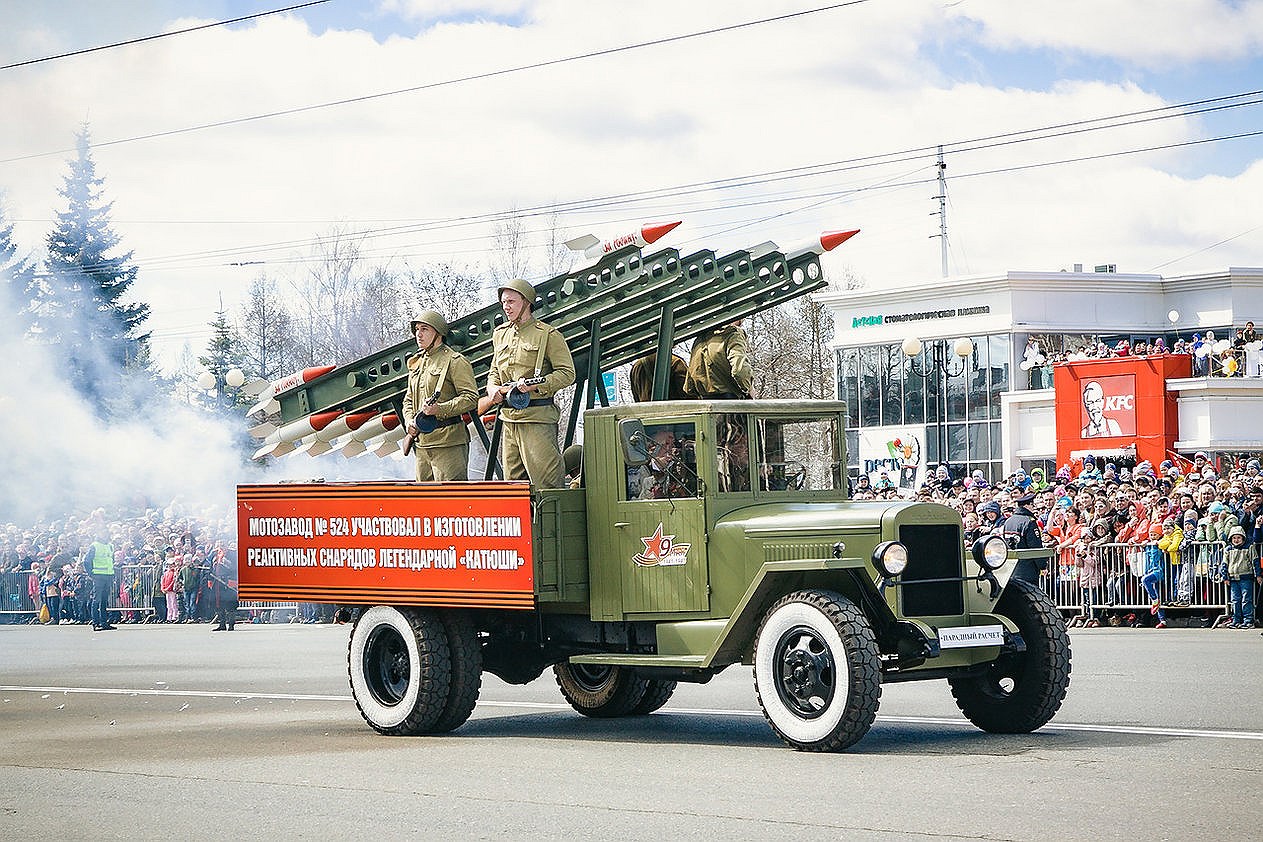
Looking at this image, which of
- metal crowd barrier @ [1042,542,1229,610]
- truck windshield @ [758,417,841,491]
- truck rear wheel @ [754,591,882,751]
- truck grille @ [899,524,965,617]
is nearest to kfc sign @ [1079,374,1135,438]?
metal crowd barrier @ [1042,542,1229,610]

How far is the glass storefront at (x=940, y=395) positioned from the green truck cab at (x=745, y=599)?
40897 millimetres

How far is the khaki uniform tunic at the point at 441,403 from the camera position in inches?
520

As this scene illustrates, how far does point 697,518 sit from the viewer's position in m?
11.5

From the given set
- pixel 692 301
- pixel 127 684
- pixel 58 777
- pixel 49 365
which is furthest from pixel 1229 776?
pixel 49 365

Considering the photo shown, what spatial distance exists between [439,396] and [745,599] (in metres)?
3.46

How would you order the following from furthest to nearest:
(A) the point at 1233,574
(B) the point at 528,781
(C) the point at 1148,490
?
(C) the point at 1148,490 → (A) the point at 1233,574 → (B) the point at 528,781

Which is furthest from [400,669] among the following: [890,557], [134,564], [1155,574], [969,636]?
[134,564]

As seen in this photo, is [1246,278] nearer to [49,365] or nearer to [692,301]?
[49,365]

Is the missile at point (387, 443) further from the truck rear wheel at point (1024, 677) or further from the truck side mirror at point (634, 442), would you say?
the truck rear wheel at point (1024, 677)

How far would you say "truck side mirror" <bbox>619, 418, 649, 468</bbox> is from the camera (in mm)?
11766

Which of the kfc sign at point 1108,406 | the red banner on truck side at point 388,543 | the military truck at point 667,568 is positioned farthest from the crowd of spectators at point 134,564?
the kfc sign at point 1108,406

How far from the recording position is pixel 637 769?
33.2 ft

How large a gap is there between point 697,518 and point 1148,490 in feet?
53.2

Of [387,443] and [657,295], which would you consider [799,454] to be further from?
[387,443]
